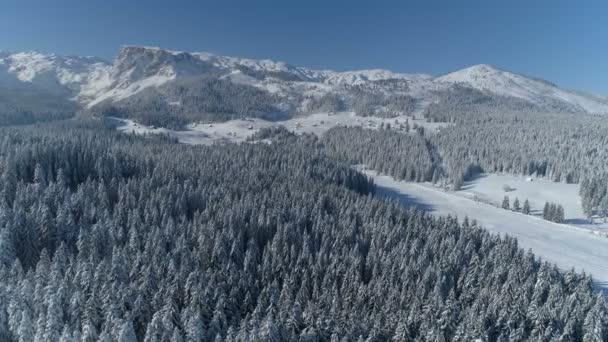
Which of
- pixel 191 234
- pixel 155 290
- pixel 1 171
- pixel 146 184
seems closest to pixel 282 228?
pixel 191 234

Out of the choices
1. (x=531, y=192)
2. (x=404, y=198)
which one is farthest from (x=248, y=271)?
(x=531, y=192)

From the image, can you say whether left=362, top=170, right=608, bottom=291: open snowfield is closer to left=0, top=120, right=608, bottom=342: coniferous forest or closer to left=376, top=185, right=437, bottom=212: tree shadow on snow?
left=376, top=185, right=437, bottom=212: tree shadow on snow

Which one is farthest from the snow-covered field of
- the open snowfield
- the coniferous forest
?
the coniferous forest

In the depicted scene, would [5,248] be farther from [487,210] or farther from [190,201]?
[487,210]

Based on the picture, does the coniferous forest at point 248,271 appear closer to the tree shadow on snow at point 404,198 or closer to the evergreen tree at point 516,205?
the tree shadow on snow at point 404,198

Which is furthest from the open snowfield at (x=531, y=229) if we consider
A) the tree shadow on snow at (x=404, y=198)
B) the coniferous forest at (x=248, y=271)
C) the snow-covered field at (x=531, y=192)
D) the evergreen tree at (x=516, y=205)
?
the coniferous forest at (x=248, y=271)

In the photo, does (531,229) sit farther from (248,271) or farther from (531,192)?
(248,271)
